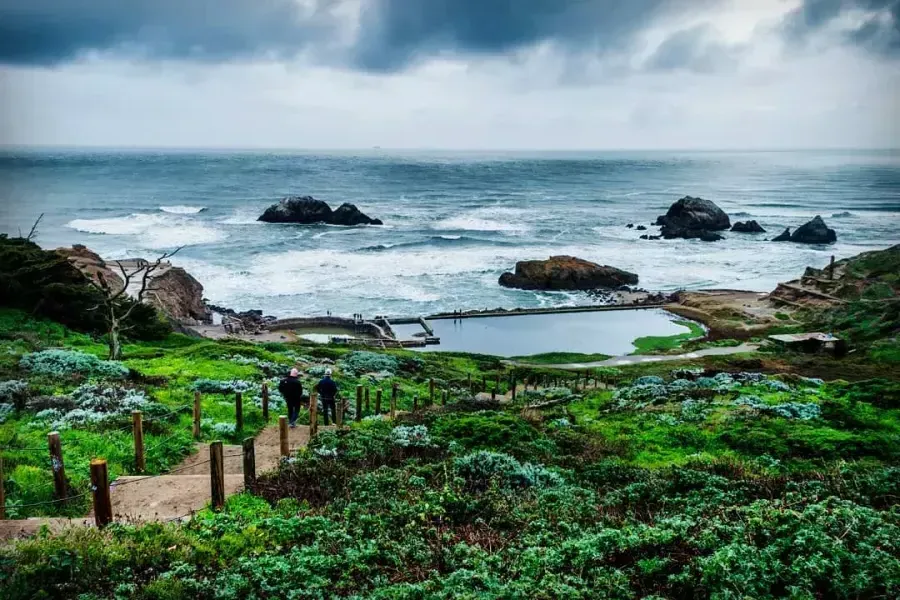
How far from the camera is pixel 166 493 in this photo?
1058cm

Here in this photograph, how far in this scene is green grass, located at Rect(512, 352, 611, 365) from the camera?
3794 centimetres

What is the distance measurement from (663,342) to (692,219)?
5531 centimetres

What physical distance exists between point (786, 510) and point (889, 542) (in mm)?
1111

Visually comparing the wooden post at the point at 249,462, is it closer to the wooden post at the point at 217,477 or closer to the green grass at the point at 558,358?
the wooden post at the point at 217,477

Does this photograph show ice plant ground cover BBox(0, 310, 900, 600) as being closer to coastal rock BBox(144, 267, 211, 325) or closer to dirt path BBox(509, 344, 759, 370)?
dirt path BBox(509, 344, 759, 370)

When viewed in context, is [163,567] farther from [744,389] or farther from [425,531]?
[744,389]

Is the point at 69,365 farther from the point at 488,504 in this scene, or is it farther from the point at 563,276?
the point at 563,276

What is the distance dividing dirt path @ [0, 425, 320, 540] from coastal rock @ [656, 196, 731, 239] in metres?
84.9

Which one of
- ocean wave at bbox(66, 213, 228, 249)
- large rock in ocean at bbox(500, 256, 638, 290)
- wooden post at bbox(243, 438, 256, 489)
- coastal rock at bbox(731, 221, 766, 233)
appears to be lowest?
large rock in ocean at bbox(500, 256, 638, 290)

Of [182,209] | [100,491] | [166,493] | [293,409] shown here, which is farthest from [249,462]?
[182,209]

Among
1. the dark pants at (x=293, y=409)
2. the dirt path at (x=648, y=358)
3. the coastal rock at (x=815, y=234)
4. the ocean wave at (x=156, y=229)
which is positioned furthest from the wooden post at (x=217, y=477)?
the coastal rock at (x=815, y=234)

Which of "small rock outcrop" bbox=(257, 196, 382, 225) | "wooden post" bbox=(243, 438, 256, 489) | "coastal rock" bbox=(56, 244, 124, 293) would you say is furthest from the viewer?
"small rock outcrop" bbox=(257, 196, 382, 225)

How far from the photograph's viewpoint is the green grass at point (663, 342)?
4091 centimetres

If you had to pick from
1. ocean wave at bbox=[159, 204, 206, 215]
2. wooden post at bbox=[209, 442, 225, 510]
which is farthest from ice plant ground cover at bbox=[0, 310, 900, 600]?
ocean wave at bbox=[159, 204, 206, 215]
